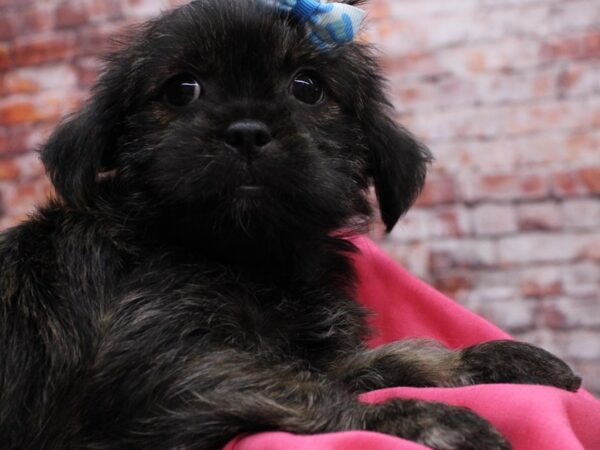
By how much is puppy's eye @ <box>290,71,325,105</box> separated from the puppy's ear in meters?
0.20

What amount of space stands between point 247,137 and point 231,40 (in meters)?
0.31

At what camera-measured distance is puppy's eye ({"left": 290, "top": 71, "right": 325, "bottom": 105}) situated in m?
2.02

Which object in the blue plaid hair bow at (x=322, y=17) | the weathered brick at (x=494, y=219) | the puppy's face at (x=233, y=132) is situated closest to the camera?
the puppy's face at (x=233, y=132)

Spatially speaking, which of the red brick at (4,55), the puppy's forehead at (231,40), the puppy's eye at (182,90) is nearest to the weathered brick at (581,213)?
the puppy's forehead at (231,40)

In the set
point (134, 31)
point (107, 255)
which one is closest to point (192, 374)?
point (107, 255)

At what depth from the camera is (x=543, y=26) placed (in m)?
3.22

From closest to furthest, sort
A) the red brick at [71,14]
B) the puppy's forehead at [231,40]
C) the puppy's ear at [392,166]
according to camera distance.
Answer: the puppy's forehead at [231,40] < the puppy's ear at [392,166] < the red brick at [71,14]

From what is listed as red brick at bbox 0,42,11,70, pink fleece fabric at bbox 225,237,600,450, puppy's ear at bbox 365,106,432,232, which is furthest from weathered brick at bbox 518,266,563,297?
red brick at bbox 0,42,11,70

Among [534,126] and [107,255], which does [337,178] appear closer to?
[107,255]

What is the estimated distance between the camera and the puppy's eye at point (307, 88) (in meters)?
2.02

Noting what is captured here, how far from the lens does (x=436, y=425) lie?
4.99 ft

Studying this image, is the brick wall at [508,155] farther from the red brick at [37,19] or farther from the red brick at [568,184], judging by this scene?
the red brick at [37,19]

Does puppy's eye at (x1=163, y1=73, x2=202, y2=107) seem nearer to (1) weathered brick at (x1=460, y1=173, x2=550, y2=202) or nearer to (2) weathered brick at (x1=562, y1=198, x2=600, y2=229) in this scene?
(1) weathered brick at (x1=460, y1=173, x2=550, y2=202)

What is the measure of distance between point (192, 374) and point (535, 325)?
6.68 ft
